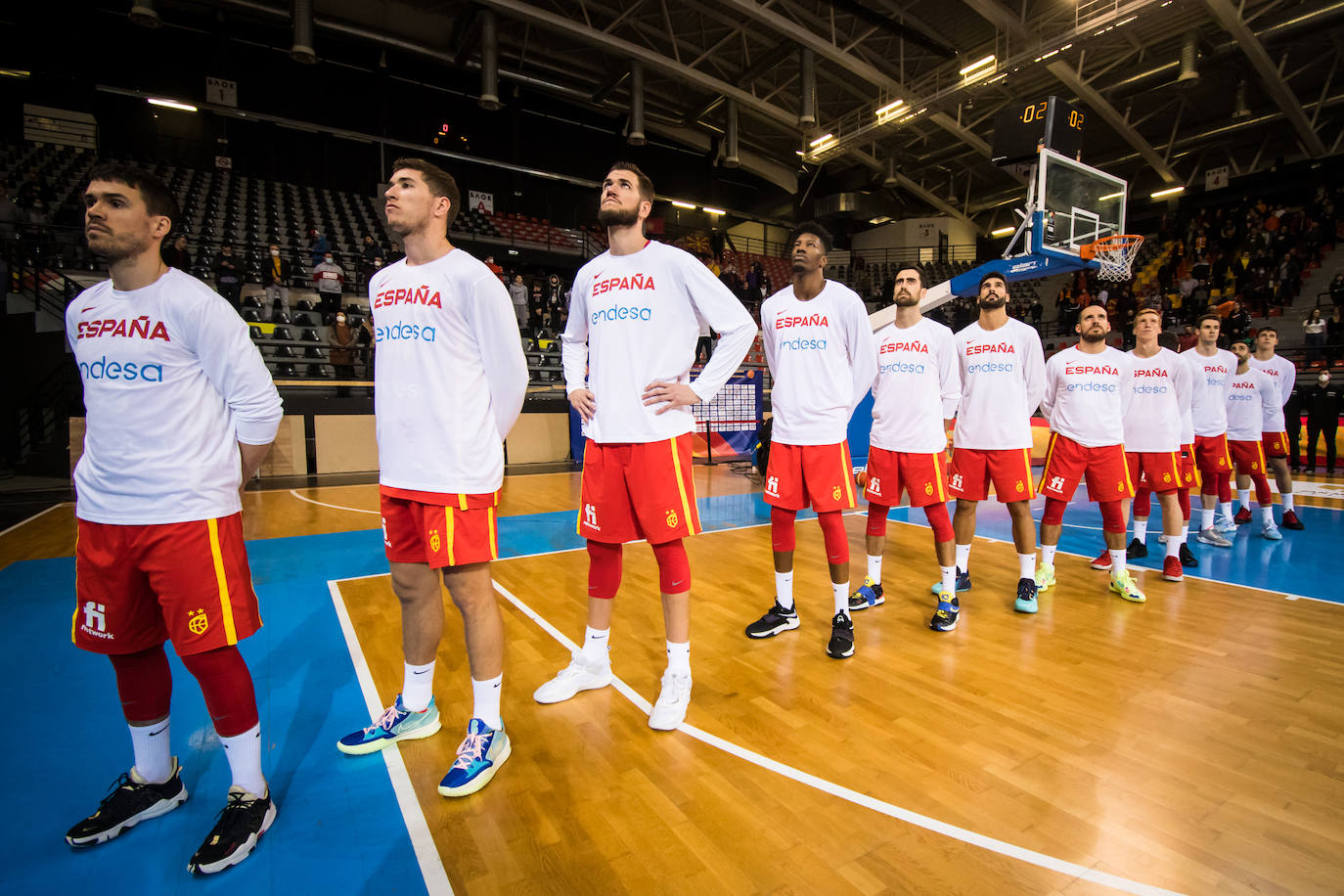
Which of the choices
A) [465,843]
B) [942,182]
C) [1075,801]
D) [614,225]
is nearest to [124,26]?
[614,225]

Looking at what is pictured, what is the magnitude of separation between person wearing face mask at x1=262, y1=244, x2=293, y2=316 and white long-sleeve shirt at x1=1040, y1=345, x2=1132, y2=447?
480 inches

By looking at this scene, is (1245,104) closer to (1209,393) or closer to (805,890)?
(1209,393)

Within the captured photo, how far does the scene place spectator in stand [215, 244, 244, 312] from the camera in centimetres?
1077

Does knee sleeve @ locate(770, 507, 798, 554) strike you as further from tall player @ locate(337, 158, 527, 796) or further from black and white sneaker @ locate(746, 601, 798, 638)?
tall player @ locate(337, 158, 527, 796)

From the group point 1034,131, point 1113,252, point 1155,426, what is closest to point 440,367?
point 1155,426

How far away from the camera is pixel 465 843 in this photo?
5.94 ft

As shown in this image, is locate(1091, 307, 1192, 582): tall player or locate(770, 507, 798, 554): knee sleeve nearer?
locate(770, 507, 798, 554): knee sleeve

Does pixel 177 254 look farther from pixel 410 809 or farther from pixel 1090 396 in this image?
pixel 1090 396

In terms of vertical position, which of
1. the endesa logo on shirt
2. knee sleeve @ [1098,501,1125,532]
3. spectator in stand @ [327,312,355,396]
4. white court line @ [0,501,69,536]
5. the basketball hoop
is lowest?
white court line @ [0,501,69,536]

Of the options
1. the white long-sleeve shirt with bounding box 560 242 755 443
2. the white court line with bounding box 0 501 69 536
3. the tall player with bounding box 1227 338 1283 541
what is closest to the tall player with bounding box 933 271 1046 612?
the white long-sleeve shirt with bounding box 560 242 755 443

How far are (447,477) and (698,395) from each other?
98 centimetres

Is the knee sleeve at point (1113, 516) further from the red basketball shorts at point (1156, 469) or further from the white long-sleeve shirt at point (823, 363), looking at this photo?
the white long-sleeve shirt at point (823, 363)

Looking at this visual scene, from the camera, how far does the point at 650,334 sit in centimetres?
242

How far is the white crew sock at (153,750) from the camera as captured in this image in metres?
1.92
